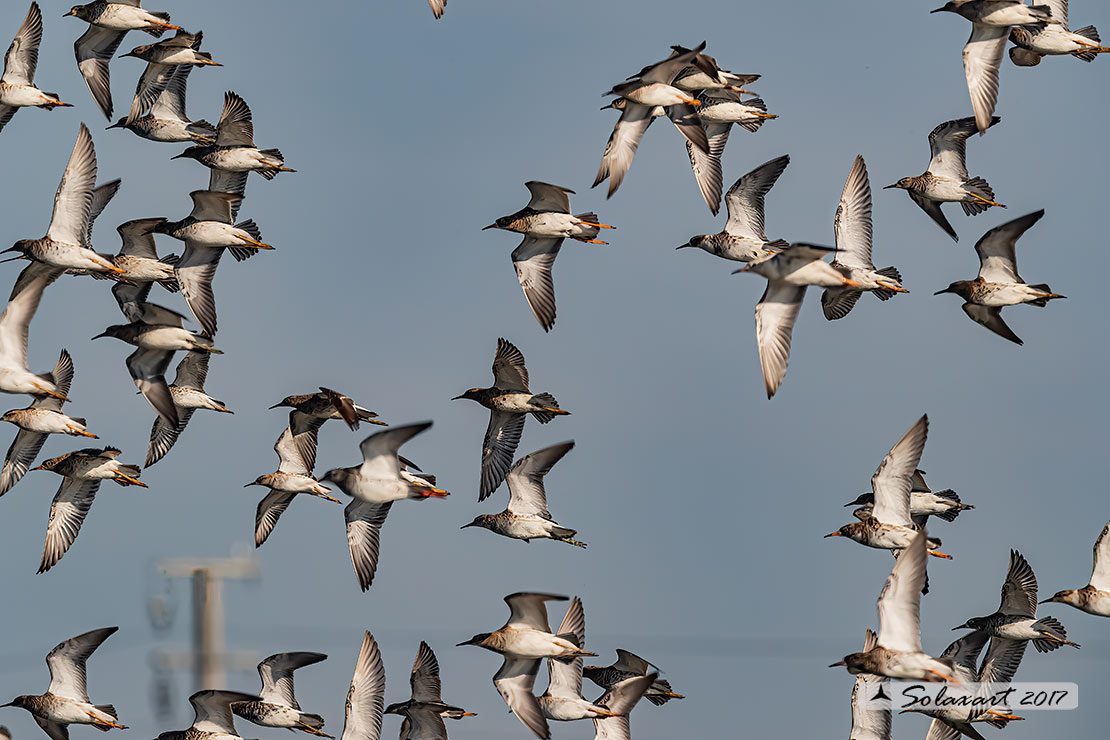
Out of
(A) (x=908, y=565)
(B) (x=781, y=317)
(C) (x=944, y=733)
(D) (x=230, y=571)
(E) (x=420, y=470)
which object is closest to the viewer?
(A) (x=908, y=565)

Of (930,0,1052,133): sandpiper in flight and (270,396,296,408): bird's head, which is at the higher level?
(930,0,1052,133): sandpiper in flight

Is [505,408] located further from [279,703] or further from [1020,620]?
[1020,620]

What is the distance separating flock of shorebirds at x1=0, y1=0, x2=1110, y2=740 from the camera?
2616 centimetres

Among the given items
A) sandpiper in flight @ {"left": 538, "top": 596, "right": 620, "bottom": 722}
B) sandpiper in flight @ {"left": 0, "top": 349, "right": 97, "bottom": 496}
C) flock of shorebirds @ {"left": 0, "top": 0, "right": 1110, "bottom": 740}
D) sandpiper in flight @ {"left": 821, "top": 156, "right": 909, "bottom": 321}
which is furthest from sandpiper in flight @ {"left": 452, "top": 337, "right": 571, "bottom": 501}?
sandpiper in flight @ {"left": 0, "top": 349, "right": 97, "bottom": 496}

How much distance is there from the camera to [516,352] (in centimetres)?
2814

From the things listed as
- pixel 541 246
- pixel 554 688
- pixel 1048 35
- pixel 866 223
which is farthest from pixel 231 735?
pixel 1048 35

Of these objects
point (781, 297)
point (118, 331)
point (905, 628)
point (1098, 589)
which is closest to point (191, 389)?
point (118, 331)

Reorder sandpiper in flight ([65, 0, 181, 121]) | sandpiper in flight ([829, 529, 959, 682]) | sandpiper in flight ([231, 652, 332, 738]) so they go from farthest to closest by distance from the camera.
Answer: sandpiper in flight ([65, 0, 181, 121]), sandpiper in flight ([231, 652, 332, 738]), sandpiper in flight ([829, 529, 959, 682])

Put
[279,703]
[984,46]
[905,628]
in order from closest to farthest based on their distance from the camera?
[905,628] → [984,46] → [279,703]

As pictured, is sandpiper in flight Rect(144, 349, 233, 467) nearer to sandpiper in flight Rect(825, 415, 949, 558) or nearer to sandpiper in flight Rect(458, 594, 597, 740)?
sandpiper in flight Rect(458, 594, 597, 740)

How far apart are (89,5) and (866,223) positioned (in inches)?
525

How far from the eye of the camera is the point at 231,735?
27.8 m

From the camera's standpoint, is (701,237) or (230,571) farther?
(230,571)

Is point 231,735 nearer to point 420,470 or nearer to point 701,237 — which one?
point 420,470
